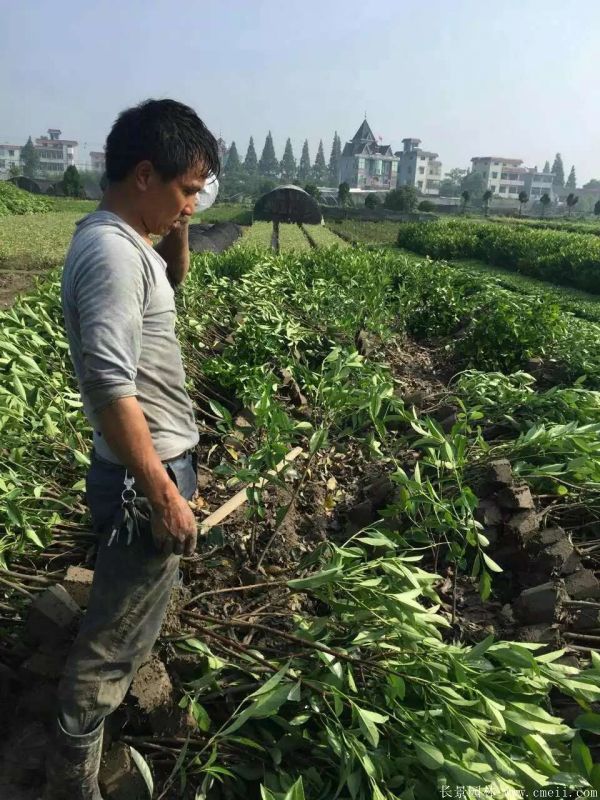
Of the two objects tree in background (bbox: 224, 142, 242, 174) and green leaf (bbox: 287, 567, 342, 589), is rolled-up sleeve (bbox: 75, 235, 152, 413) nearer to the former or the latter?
green leaf (bbox: 287, 567, 342, 589)

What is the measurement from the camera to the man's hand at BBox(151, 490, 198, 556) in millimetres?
1616

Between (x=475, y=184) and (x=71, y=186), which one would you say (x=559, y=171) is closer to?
(x=475, y=184)

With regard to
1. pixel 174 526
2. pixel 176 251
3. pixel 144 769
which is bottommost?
pixel 144 769

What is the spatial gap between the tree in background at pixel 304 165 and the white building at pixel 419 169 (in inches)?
938

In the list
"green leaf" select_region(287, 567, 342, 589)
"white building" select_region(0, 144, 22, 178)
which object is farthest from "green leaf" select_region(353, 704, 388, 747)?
"white building" select_region(0, 144, 22, 178)

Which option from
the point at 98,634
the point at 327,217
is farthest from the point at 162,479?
the point at 327,217

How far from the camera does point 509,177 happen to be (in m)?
110

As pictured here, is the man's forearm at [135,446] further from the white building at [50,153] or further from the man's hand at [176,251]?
the white building at [50,153]

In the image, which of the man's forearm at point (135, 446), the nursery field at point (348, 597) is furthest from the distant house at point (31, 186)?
the man's forearm at point (135, 446)

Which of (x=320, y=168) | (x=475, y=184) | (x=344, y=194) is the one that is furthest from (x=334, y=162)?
(x=344, y=194)

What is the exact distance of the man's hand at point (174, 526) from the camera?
63.6 inches

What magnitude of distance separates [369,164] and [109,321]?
114 m

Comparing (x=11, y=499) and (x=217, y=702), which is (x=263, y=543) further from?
(x=11, y=499)

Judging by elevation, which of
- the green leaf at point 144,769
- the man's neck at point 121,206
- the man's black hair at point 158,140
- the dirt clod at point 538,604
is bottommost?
the green leaf at point 144,769
